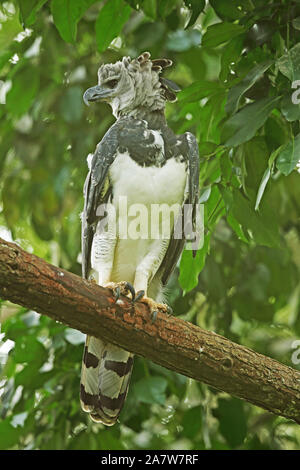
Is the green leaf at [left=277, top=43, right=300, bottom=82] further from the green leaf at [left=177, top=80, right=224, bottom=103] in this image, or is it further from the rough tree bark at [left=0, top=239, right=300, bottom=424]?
the rough tree bark at [left=0, top=239, right=300, bottom=424]

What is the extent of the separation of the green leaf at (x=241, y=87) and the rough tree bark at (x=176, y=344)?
2.16 ft

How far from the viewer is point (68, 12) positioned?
75.6 inches

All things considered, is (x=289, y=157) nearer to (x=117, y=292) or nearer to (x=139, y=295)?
(x=117, y=292)

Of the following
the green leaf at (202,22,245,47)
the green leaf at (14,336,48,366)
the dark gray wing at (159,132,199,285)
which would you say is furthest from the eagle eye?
the green leaf at (14,336,48,366)

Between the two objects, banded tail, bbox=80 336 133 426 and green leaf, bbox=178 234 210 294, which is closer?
green leaf, bbox=178 234 210 294

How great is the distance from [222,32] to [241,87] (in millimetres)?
270

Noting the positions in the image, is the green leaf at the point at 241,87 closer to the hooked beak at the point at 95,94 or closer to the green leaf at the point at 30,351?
the hooked beak at the point at 95,94

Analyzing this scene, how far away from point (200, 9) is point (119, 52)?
Answer: 4.26ft

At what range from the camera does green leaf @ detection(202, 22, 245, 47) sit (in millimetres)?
2014

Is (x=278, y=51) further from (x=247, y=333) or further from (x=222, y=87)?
(x=247, y=333)

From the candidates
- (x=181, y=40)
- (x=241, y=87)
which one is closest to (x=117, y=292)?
(x=241, y=87)

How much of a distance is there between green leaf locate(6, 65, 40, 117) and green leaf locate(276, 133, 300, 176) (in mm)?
1335
